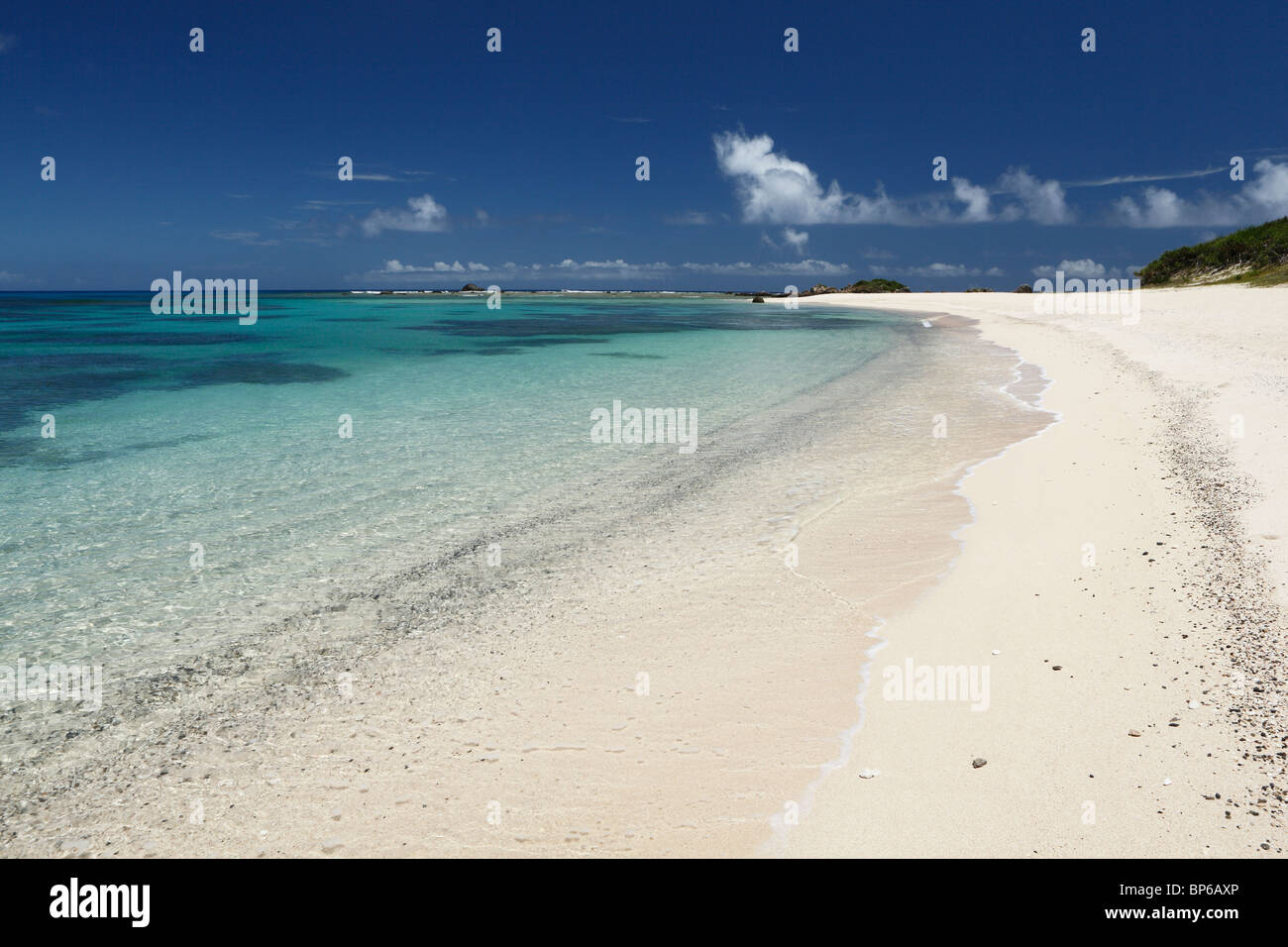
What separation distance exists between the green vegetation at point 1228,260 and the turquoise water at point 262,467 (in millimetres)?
41771

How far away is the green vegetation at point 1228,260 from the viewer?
49219 millimetres

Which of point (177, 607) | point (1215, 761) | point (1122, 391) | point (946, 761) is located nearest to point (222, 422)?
point (177, 607)

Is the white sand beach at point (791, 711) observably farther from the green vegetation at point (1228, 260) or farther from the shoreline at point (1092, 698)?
the green vegetation at point (1228, 260)

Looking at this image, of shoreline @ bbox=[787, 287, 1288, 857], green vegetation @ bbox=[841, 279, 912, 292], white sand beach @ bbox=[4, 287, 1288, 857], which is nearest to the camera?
shoreline @ bbox=[787, 287, 1288, 857]

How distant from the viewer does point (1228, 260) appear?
56.1 m

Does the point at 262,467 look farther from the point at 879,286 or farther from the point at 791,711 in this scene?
the point at 879,286

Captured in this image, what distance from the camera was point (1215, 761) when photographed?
3.85 meters

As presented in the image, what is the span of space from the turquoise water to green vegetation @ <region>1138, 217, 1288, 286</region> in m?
41.8

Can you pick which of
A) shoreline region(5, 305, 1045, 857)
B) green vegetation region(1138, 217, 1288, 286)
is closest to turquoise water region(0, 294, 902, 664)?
shoreline region(5, 305, 1045, 857)

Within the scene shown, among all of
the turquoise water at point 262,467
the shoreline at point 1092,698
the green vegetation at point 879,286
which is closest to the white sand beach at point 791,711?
the shoreline at point 1092,698

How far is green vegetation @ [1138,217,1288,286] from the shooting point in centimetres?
4922

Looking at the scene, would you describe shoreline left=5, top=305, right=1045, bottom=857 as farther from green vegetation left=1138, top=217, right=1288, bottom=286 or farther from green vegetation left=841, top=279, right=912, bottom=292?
green vegetation left=841, top=279, right=912, bottom=292
